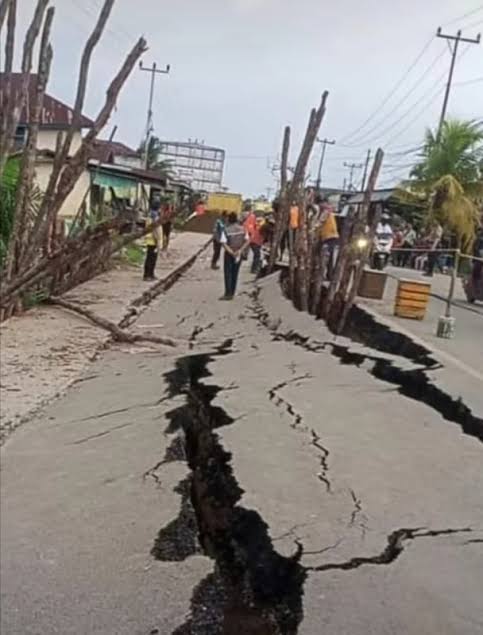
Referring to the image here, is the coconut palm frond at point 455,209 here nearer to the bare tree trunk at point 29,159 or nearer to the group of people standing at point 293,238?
the group of people standing at point 293,238

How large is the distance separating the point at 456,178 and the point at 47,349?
1986 cm

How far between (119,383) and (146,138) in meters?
47.6

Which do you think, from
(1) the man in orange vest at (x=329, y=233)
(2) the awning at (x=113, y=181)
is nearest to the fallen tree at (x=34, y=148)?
(1) the man in orange vest at (x=329, y=233)

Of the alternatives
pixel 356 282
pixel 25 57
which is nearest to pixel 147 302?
pixel 356 282

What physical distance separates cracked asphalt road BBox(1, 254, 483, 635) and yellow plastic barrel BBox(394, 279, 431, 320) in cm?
537

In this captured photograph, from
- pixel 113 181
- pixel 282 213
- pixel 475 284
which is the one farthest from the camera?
pixel 113 181

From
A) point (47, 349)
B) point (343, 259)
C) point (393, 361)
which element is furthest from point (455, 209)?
point (47, 349)

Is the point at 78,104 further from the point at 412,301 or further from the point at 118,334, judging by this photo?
the point at 412,301

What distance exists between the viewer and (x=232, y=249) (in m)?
15.2

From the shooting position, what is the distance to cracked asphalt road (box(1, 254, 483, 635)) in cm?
363

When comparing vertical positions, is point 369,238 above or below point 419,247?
above

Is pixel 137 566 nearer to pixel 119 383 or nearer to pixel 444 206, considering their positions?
pixel 119 383

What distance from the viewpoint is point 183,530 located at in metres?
4.45

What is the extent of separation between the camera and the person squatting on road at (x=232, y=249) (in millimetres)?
15203
